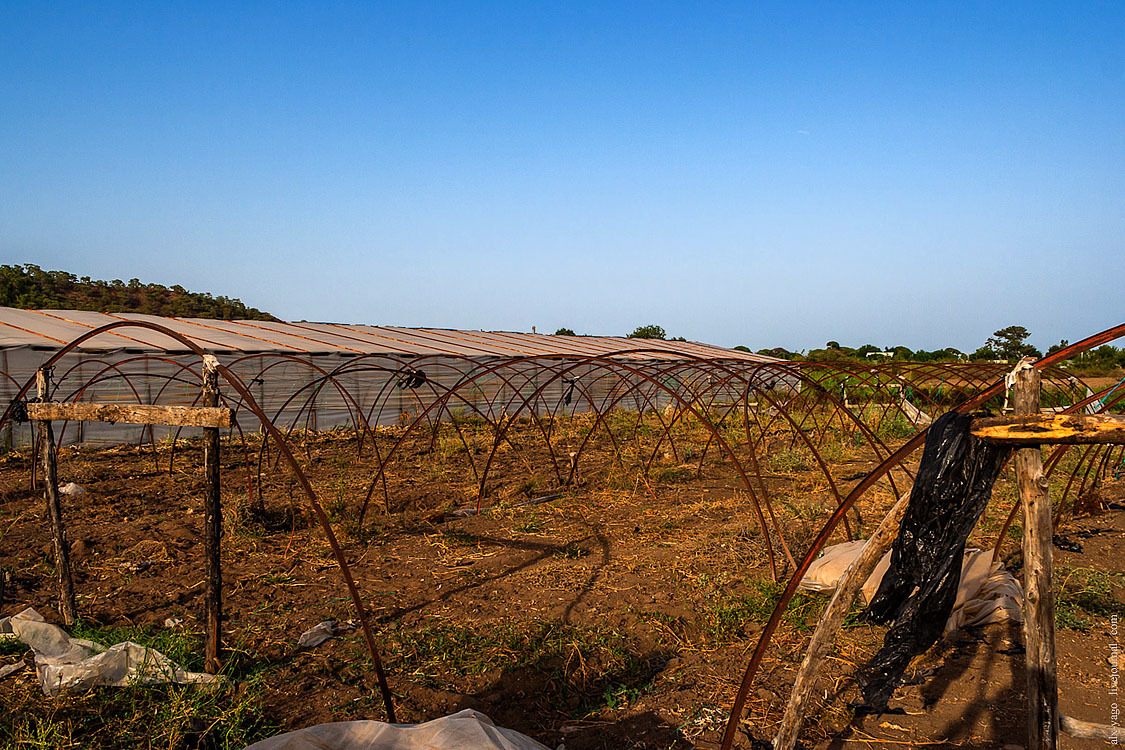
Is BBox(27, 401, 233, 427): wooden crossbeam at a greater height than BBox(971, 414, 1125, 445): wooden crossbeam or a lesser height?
lesser

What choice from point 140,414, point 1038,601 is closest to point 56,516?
point 140,414

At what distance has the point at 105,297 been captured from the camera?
34.6 metres

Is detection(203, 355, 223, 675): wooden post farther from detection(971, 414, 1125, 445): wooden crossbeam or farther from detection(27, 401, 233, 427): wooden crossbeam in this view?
detection(971, 414, 1125, 445): wooden crossbeam

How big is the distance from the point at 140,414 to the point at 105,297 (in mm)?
37128

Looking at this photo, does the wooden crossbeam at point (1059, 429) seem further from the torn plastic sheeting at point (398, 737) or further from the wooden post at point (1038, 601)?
the torn plastic sheeting at point (398, 737)

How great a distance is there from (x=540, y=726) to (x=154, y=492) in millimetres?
8214

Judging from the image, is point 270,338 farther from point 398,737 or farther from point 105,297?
point 105,297

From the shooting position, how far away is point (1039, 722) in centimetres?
261

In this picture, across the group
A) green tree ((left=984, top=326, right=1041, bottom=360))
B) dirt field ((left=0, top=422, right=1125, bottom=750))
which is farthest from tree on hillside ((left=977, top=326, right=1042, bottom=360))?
dirt field ((left=0, top=422, right=1125, bottom=750))

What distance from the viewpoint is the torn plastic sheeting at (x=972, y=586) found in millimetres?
5027

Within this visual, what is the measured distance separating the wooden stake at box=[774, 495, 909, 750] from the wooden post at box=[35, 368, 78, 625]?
199 inches

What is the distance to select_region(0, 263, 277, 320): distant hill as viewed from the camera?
28.4 meters

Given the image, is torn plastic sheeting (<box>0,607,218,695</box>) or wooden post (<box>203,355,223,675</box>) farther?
wooden post (<box>203,355,223,675</box>)

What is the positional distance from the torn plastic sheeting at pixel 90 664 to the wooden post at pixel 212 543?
181mm
